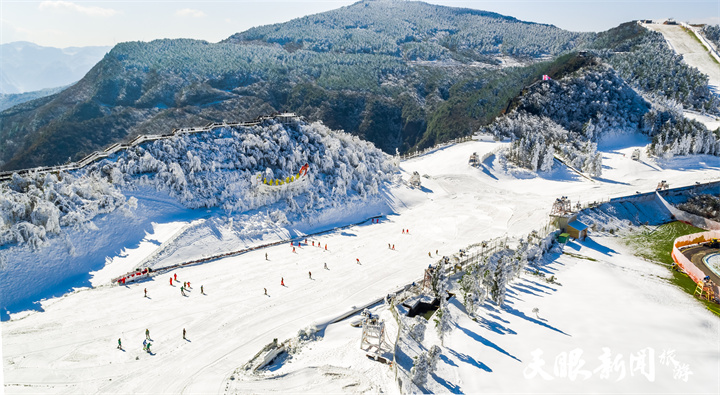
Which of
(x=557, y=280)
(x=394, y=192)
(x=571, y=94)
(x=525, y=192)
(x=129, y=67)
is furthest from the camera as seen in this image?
(x=129, y=67)

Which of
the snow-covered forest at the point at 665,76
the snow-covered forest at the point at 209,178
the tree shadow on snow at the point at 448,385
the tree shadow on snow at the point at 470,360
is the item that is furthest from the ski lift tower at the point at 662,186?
the tree shadow on snow at the point at 448,385

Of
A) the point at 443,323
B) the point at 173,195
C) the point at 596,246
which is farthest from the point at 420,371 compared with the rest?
the point at 596,246

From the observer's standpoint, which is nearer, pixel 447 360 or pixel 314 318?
pixel 447 360

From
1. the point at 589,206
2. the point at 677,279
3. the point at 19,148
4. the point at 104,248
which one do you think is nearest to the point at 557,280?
the point at 677,279

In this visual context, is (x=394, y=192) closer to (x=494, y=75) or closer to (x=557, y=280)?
(x=557, y=280)

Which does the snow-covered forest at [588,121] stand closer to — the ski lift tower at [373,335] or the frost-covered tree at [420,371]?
the ski lift tower at [373,335]
